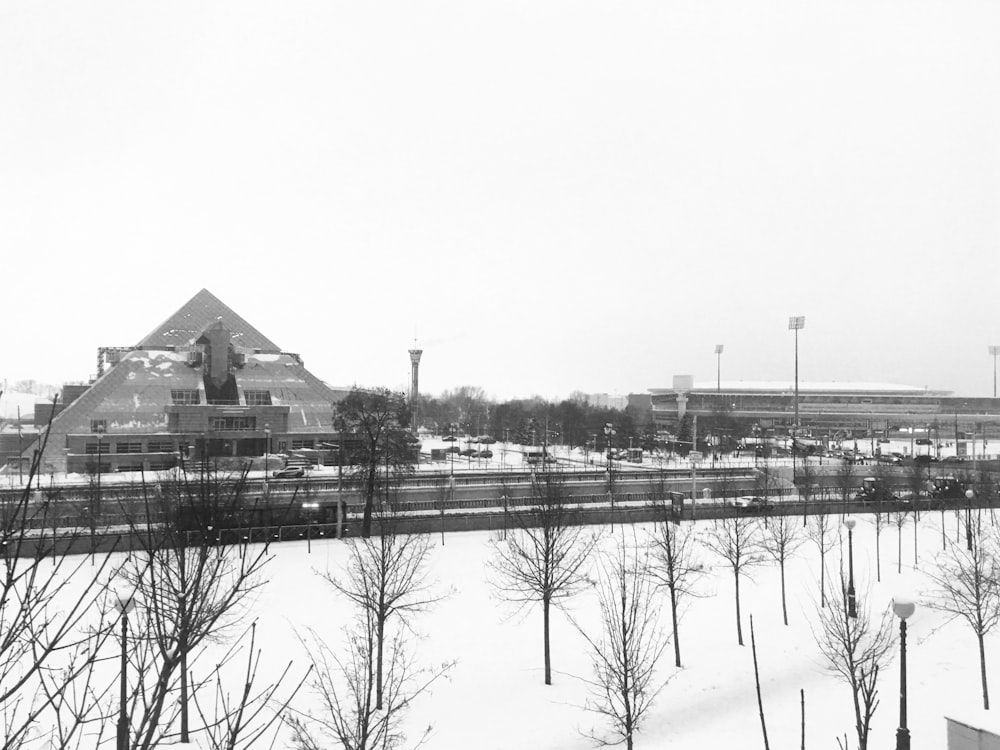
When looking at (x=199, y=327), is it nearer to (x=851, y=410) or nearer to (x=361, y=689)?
(x=361, y=689)

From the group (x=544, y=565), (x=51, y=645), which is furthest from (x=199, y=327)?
(x=51, y=645)

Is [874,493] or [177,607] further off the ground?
[177,607]

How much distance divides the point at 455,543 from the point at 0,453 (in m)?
52.0

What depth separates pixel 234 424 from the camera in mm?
67062

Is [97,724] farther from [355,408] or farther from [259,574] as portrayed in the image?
[355,408]

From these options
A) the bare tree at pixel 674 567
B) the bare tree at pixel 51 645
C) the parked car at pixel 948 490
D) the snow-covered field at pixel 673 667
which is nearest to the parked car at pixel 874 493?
the parked car at pixel 948 490

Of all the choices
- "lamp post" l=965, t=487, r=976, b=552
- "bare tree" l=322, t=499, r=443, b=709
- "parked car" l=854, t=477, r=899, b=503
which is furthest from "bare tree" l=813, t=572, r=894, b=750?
"parked car" l=854, t=477, r=899, b=503

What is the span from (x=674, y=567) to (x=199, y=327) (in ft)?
234

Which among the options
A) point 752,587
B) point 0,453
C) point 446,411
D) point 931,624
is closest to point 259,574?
point 752,587

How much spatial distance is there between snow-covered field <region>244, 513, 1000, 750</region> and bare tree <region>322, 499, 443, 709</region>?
2.84 ft

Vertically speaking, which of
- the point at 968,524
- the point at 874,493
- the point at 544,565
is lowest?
the point at 544,565

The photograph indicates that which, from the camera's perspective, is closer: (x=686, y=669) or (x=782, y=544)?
(x=686, y=669)

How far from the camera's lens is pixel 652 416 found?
130 m

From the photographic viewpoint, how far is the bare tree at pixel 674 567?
73.2 feet
